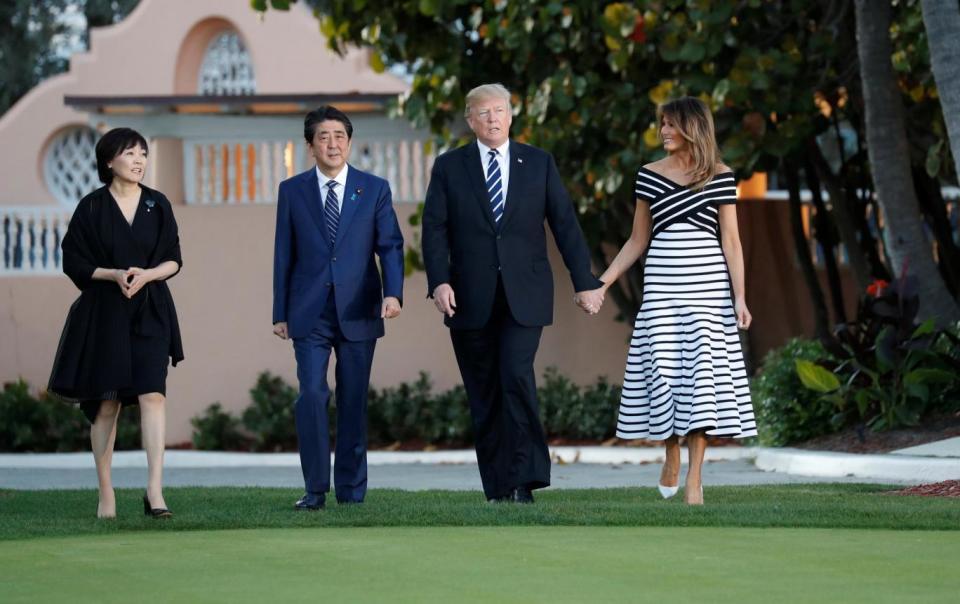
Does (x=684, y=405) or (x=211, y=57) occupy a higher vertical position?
(x=211, y=57)

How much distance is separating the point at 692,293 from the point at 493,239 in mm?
991

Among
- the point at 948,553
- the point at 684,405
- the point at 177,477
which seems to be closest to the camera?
the point at 948,553

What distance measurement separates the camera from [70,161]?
87.7 feet

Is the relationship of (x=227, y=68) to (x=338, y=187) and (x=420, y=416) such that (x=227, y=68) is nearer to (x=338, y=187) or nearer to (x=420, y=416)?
(x=420, y=416)

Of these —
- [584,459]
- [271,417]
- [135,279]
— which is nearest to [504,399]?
[135,279]

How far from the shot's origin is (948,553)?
20.9 feet

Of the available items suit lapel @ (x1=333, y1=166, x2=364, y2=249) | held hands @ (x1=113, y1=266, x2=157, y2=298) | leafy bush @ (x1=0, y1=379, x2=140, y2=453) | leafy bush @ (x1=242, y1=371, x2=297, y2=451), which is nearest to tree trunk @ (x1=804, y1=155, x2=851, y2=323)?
leafy bush @ (x1=242, y1=371, x2=297, y2=451)

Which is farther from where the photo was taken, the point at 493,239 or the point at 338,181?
the point at 338,181

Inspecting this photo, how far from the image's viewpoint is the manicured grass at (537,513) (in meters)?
7.43

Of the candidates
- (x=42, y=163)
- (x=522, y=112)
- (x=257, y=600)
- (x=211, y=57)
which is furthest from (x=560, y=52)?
(x=42, y=163)

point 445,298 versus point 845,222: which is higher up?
point 845,222

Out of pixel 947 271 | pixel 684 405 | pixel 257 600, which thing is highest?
pixel 947 271

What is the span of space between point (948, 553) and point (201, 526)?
318cm

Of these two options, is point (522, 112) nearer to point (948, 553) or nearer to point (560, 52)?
point (560, 52)
